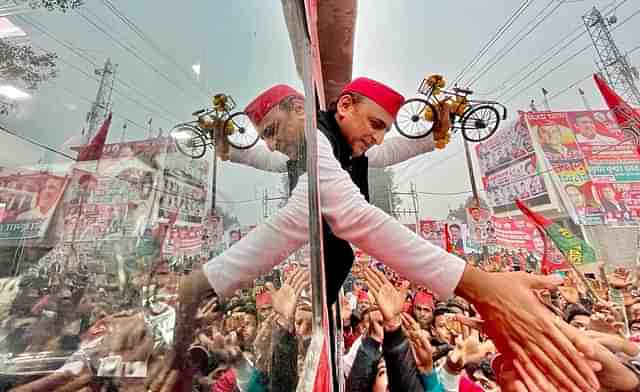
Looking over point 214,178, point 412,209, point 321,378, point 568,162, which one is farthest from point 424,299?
point 214,178

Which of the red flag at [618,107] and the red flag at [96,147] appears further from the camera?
the red flag at [618,107]

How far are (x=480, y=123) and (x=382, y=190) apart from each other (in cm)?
90

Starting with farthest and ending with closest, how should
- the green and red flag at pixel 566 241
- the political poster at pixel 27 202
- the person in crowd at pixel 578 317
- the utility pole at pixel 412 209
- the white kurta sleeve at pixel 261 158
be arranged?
the utility pole at pixel 412 209 → the green and red flag at pixel 566 241 → the person in crowd at pixel 578 317 → the white kurta sleeve at pixel 261 158 → the political poster at pixel 27 202

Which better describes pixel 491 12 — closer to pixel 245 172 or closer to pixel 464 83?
pixel 464 83

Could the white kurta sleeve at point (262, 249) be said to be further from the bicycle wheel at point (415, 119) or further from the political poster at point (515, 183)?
the political poster at point (515, 183)

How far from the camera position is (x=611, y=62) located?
1851 mm

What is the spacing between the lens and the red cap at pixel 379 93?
923mm

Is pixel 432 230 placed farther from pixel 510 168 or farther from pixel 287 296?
pixel 287 296

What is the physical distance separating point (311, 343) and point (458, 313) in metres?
1.56

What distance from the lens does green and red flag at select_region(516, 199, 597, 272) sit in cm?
172

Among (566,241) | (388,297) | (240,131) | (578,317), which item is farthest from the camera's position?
(566,241)

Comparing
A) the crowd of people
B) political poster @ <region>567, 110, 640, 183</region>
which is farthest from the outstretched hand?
political poster @ <region>567, 110, 640, 183</region>

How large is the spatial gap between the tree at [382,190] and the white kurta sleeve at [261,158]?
1.79 metres

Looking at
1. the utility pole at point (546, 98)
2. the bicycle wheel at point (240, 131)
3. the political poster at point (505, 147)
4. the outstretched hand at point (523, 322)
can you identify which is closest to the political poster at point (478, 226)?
the political poster at point (505, 147)
